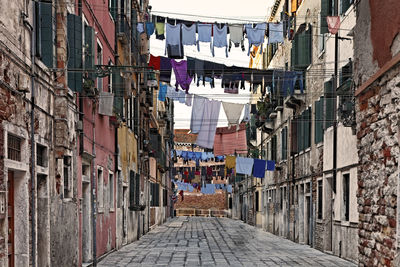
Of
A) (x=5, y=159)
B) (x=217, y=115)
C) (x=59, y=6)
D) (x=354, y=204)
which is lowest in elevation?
(x=354, y=204)

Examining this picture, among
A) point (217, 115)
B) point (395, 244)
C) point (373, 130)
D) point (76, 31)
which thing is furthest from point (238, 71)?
point (395, 244)

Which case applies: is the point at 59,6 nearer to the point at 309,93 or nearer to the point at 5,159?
the point at 5,159

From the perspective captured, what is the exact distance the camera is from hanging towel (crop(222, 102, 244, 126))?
73.1 ft

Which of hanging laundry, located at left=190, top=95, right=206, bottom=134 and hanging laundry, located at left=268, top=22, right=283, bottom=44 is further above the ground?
hanging laundry, located at left=268, top=22, right=283, bottom=44

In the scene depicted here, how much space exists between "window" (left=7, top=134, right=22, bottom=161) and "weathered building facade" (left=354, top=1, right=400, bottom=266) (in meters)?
4.83

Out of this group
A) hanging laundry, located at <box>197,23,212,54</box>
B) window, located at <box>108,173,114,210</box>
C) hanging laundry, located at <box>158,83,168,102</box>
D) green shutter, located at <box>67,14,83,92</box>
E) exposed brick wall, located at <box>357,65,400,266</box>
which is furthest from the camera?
hanging laundry, located at <box>158,83,168,102</box>

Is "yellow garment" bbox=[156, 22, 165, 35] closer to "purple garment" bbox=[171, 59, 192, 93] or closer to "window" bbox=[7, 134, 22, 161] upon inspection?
"purple garment" bbox=[171, 59, 192, 93]

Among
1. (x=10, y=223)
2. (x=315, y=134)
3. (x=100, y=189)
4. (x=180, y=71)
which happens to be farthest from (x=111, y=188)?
(x=10, y=223)

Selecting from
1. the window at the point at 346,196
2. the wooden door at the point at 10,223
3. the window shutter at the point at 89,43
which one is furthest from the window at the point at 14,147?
the window at the point at 346,196

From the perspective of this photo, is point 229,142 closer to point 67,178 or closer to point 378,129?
point 67,178

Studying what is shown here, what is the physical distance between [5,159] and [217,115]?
1393cm

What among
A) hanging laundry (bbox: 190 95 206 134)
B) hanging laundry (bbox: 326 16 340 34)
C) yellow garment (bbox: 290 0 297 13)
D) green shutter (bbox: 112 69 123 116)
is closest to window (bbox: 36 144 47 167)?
green shutter (bbox: 112 69 123 116)

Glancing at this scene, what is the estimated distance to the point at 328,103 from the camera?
17281 millimetres

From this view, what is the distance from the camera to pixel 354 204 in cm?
1482
